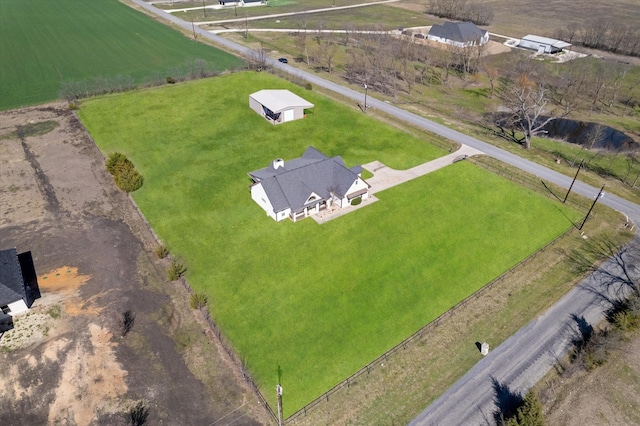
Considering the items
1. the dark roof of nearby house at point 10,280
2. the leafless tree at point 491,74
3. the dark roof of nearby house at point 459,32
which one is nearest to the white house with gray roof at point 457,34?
the dark roof of nearby house at point 459,32

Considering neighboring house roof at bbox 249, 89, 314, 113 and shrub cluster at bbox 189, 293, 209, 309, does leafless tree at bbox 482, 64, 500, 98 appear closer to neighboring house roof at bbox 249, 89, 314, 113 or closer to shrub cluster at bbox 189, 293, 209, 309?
neighboring house roof at bbox 249, 89, 314, 113

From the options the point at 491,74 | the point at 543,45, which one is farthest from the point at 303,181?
the point at 543,45

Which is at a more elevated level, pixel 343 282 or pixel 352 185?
pixel 352 185

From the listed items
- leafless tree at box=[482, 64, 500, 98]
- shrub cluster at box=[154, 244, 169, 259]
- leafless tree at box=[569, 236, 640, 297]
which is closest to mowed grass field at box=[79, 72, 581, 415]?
shrub cluster at box=[154, 244, 169, 259]

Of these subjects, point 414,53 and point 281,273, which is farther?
point 414,53

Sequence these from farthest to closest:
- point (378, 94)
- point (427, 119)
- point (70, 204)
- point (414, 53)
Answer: point (414, 53)
point (378, 94)
point (427, 119)
point (70, 204)

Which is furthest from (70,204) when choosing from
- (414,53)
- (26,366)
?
(414,53)

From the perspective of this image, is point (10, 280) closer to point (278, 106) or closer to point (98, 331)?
point (98, 331)

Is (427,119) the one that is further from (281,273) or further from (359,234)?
(281,273)
